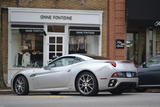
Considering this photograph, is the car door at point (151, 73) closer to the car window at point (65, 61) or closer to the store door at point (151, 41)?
the car window at point (65, 61)

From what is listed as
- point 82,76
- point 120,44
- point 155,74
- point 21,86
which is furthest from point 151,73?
point 120,44

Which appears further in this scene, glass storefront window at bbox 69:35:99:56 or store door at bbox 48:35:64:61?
glass storefront window at bbox 69:35:99:56

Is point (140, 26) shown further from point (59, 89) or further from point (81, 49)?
point (59, 89)

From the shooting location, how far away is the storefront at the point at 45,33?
22.9 m

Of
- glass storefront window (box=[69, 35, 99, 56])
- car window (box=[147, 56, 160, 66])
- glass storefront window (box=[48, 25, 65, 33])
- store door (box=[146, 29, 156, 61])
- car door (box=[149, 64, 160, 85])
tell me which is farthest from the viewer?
store door (box=[146, 29, 156, 61])

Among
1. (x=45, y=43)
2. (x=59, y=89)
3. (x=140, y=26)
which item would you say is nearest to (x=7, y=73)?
→ (x=45, y=43)

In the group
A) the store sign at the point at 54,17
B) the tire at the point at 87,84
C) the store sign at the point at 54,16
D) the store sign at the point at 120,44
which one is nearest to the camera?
the tire at the point at 87,84

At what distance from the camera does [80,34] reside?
23578mm

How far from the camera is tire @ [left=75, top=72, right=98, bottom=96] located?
13641 millimetres

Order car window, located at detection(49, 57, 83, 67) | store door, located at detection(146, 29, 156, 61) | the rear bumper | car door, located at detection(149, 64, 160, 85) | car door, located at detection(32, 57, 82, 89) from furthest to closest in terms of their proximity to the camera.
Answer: store door, located at detection(146, 29, 156, 61) < car door, located at detection(149, 64, 160, 85) < car window, located at detection(49, 57, 83, 67) < car door, located at detection(32, 57, 82, 89) < the rear bumper

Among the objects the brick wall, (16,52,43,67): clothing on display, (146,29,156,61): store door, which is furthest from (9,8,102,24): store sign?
(146,29,156,61): store door

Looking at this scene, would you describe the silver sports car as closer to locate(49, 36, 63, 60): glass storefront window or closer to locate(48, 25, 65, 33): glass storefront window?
locate(49, 36, 63, 60): glass storefront window

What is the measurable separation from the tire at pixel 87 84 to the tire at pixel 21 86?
2.28 meters

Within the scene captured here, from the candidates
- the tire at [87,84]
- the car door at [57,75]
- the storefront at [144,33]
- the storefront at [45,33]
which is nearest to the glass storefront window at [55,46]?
the storefront at [45,33]
